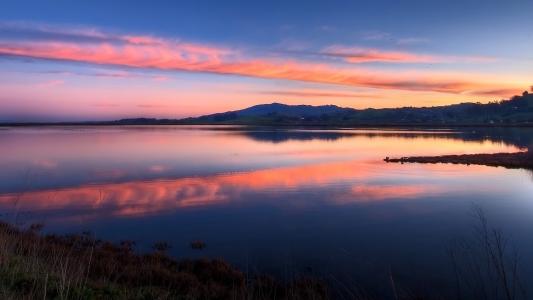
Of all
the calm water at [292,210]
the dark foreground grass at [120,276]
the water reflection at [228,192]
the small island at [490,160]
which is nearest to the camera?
the dark foreground grass at [120,276]

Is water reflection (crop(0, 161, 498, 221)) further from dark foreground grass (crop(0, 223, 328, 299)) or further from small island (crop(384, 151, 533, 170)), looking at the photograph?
small island (crop(384, 151, 533, 170))

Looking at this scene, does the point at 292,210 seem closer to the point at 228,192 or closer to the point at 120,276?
the point at 228,192

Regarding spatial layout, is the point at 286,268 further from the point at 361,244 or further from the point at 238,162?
the point at 238,162

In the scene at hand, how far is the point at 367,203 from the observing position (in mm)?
21359

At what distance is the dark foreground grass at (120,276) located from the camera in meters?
7.70

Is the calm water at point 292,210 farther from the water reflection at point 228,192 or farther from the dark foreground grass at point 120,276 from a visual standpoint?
the dark foreground grass at point 120,276

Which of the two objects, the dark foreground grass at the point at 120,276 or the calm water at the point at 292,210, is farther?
the calm water at the point at 292,210

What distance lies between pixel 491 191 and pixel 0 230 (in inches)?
950

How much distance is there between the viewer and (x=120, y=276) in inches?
414

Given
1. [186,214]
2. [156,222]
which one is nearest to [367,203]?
[186,214]

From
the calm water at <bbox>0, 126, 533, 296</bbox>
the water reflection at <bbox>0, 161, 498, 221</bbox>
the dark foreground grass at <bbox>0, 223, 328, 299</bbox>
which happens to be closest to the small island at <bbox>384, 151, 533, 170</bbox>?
the calm water at <bbox>0, 126, 533, 296</bbox>

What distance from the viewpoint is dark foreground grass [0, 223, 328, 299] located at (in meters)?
7.70

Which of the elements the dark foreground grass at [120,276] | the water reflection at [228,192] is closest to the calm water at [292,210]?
the water reflection at [228,192]

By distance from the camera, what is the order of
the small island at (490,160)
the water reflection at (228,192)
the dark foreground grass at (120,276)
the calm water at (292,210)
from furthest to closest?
the small island at (490,160) → the water reflection at (228,192) → the calm water at (292,210) → the dark foreground grass at (120,276)
